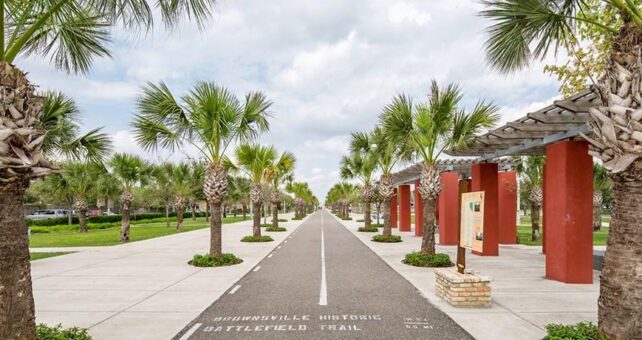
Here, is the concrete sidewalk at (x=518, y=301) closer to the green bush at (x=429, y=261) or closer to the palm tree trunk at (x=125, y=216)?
the green bush at (x=429, y=261)

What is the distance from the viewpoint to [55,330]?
555 cm

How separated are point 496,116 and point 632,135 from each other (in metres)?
8.21

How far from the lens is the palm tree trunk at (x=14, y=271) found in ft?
14.8

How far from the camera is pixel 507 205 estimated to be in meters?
20.2

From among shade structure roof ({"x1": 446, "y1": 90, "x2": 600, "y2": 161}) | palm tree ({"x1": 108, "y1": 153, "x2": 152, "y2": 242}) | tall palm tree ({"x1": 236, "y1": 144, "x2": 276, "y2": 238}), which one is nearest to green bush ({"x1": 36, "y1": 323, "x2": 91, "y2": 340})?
shade structure roof ({"x1": 446, "y1": 90, "x2": 600, "y2": 161})

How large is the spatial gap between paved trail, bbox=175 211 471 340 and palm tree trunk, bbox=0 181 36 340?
2.11 m

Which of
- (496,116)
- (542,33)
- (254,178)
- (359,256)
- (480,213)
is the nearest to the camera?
(542,33)

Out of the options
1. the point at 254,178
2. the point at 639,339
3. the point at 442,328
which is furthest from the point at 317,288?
the point at 254,178

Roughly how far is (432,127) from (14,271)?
11.3 meters

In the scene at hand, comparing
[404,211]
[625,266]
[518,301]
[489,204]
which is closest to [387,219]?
[489,204]

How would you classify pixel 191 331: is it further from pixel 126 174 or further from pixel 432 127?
pixel 126 174

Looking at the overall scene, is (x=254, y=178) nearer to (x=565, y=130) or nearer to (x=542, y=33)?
(x=565, y=130)

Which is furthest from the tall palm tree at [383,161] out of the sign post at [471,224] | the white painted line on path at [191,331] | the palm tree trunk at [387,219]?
the white painted line on path at [191,331]

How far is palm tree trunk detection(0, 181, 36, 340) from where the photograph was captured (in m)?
4.50
